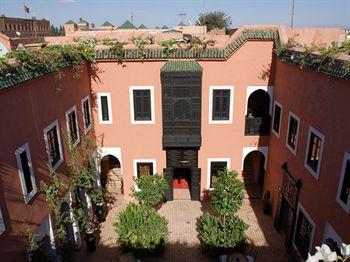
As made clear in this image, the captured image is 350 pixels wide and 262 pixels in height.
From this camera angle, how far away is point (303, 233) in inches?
382

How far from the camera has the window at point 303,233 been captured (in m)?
9.05

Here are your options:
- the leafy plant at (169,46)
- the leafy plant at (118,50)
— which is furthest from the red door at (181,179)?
the leafy plant at (118,50)

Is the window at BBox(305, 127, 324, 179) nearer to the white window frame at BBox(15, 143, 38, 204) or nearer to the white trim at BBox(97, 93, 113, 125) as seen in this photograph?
the white window frame at BBox(15, 143, 38, 204)

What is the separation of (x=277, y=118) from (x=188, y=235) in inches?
245

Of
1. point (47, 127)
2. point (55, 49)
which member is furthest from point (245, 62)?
point (47, 127)

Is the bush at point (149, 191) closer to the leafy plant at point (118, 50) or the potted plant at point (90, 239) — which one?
the potted plant at point (90, 239)

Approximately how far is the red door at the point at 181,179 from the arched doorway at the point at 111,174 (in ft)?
9.81

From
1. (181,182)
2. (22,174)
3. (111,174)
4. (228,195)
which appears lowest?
(181,182)

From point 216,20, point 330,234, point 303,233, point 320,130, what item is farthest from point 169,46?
point 216,20

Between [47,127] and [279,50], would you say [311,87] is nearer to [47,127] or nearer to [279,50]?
[279,50]

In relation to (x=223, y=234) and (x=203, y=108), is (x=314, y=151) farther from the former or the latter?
(x=203, y=108)

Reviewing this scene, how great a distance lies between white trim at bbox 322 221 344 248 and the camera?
723 cm

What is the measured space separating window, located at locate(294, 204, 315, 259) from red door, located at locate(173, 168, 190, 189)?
650 centimetres

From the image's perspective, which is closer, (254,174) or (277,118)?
(277,118)
